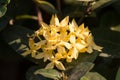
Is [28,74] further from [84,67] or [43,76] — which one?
[84,67]

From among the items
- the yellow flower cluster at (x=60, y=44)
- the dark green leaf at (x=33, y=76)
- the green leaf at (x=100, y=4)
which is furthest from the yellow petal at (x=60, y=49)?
the green leaf at (x=100, y=4)

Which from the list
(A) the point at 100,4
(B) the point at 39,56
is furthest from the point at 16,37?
(A) the point at 100,4

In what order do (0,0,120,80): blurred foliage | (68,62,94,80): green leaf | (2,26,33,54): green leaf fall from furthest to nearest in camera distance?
(2,26,33,54): green leaf < (0,0,120,80): blurred foliage < (68,62,94,80): green leaf

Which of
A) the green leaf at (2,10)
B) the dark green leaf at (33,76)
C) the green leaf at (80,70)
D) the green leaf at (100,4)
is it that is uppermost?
the green leaf at (2,10)

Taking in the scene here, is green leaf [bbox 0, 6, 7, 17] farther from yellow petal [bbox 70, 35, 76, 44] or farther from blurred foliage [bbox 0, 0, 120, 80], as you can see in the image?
yellow petal [bbox 70, 35, 76, 44]

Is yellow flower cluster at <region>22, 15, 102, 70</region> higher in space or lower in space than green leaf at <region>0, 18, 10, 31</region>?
lower

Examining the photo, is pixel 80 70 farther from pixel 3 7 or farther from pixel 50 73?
pixel 3 7

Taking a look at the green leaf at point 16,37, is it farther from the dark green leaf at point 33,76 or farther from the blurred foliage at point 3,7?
the blurred foliage at point 3,7

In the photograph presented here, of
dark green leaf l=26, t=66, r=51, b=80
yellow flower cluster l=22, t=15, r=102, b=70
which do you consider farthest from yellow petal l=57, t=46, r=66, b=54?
dark green leaf l=26, t=66, r=51, b=80
